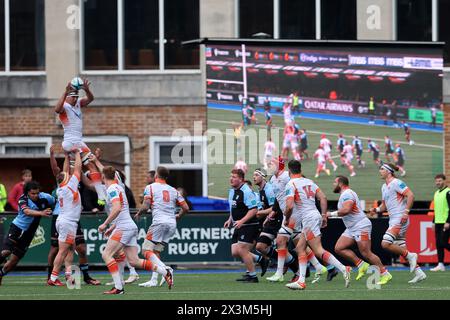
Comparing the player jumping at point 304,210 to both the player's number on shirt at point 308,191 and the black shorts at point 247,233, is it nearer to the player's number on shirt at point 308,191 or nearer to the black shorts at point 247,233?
the player's number on shirt at point 308,191

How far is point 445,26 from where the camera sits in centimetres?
3312

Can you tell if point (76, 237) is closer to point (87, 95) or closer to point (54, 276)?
point (54, 276)

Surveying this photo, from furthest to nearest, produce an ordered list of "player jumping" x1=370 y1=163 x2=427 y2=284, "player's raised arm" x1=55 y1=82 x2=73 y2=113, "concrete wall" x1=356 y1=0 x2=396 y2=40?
1. "concrete wall" x1=356 y1=0 x2=396 y2=40
2. "player jumping" x1=370 y1=163 x2=427 y2=284
3. "player's raised arm" x1=55 y1=82 x2=73 y2=113

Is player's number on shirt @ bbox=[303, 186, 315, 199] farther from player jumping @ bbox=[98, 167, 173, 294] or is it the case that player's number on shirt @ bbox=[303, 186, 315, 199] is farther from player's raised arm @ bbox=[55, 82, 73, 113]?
player's raised arm @ bbox=[55, 82, 73, 113]

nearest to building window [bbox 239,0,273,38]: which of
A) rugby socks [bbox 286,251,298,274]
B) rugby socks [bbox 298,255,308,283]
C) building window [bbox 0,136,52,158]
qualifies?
building window [bbox 0,136,52,158]

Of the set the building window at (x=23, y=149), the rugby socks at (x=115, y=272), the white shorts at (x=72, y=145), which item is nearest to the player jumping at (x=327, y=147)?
the building window at (x=23, y=149)

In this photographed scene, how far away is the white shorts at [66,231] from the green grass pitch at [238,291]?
30.5 inches

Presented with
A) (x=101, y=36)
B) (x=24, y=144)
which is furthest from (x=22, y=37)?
(x=24, y=144)

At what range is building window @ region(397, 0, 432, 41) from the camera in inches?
1304

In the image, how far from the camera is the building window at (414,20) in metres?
33.1

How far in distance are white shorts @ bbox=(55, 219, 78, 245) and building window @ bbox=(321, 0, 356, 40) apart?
14345 millimetres

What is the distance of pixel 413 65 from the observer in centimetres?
3061

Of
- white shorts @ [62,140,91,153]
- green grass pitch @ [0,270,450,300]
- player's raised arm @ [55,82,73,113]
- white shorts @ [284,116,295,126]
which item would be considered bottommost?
green grass pitch @ [0,270,450,300]

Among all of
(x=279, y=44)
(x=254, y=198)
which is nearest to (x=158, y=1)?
(x=279, y=44)
